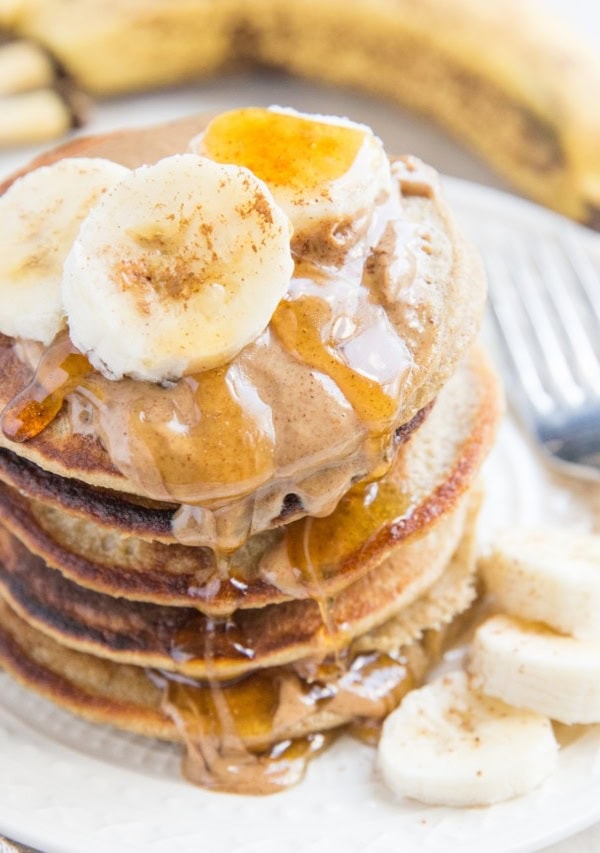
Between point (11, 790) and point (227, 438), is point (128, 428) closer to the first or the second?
point (227, 438)

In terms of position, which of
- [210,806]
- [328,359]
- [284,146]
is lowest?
[210,806]

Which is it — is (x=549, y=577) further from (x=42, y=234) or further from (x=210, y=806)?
(x=42, y=234)

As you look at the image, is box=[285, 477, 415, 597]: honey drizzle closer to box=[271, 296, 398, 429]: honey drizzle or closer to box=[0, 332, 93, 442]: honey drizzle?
box=[271, 296, 398, 429]: honey drizzle

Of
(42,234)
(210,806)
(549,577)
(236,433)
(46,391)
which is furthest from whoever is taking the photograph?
(549,577)

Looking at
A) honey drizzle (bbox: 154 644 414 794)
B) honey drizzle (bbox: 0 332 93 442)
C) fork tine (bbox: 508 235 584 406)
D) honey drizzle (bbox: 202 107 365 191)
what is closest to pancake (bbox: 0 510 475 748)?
honey drizzle (bbox: 154 644 414 794)

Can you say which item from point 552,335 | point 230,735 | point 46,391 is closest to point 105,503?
point 46,391

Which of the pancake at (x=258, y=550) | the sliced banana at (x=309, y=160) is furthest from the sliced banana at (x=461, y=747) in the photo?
the sliced banana at (x=309, y=160)

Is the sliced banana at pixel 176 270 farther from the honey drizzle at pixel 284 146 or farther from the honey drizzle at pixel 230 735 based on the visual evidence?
the honey drizzle at pixel 230 735
